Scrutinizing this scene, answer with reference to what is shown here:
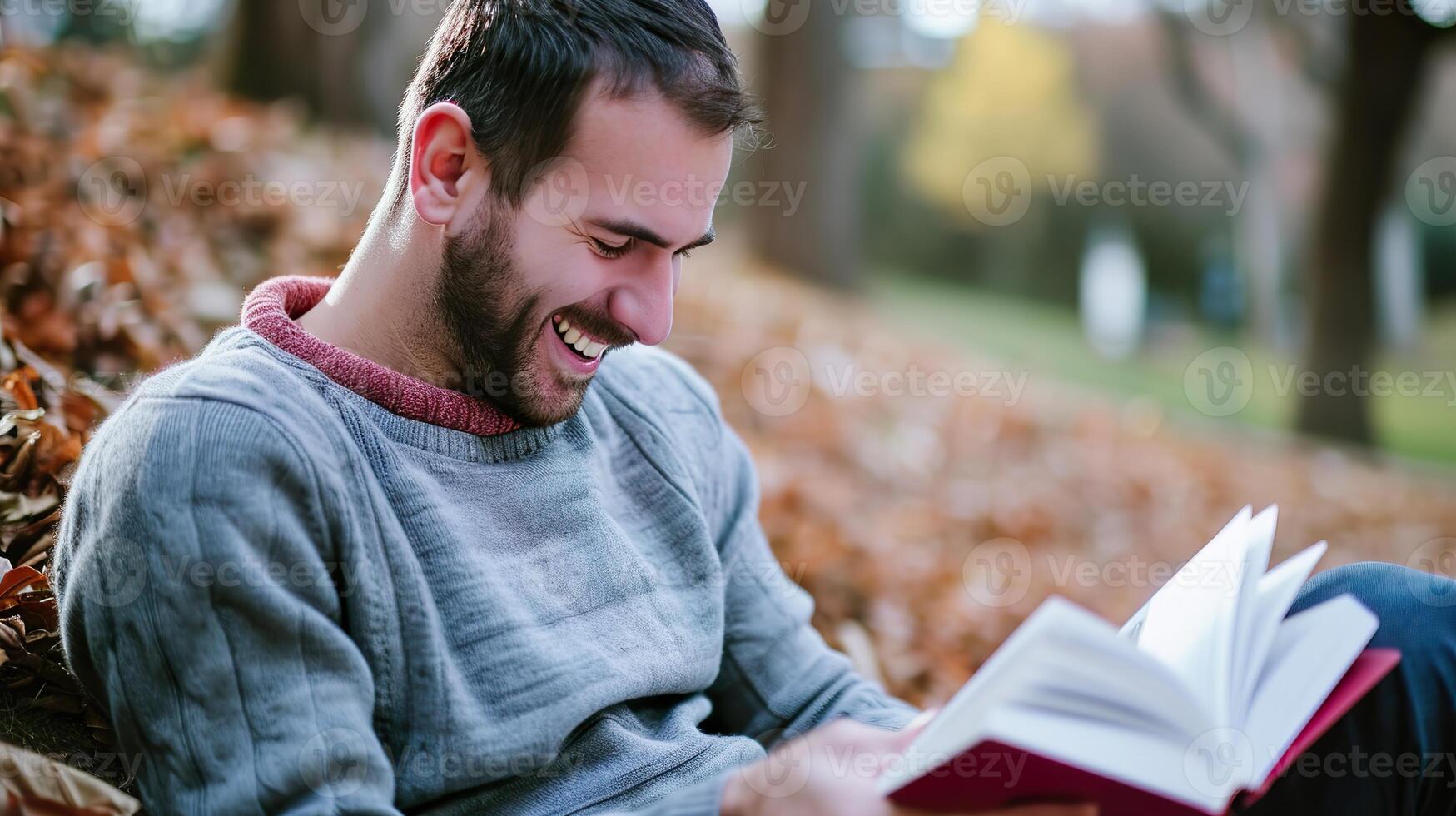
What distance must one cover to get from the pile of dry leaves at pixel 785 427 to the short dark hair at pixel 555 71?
91cm

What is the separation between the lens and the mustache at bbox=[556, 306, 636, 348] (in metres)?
1.49

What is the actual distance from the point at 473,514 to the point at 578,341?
276mm

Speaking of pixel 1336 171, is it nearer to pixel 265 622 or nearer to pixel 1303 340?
pixel 1303 340

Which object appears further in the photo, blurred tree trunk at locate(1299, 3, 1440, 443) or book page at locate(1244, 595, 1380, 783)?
blurred tree trunk at locate(1299, 3, 1440, 443)

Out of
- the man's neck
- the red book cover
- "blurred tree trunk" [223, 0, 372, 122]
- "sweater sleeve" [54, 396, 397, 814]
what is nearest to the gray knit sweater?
"sweater sleeve" [54, 396, 397, 814]

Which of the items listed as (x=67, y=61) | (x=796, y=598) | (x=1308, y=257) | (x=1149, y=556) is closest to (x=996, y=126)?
(x=1308, y=257)

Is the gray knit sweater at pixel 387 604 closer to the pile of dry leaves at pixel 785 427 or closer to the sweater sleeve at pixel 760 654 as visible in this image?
the sweater sleeve at pixel 760 654

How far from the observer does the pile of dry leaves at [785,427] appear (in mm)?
2402

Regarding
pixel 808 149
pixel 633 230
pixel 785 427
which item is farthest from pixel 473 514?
pixel 808 149

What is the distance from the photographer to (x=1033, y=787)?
3.44 ft

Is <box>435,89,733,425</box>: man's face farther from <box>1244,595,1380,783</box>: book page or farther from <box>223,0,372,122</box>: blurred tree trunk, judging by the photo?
<box>223,0,372,122</box>: blurred tree trunk

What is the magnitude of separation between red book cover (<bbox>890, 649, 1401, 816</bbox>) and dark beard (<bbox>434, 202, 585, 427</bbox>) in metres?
0.72

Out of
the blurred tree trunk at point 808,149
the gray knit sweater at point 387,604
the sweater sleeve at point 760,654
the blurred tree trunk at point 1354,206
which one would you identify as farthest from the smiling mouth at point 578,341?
the blurred tree trunk at point 1354,206

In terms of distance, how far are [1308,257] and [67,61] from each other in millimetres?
7934
